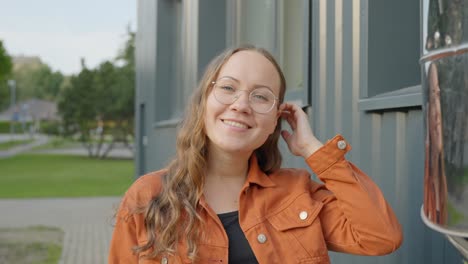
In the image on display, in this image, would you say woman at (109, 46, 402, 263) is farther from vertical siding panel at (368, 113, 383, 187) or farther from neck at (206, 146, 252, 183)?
vertical siding panel at (368, 113, 383, 187)

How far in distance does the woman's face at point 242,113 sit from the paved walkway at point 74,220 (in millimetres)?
5737

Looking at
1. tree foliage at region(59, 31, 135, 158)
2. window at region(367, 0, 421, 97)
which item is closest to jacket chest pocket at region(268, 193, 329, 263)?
window at region(367, 0, 421, 97)

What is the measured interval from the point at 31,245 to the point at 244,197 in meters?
8.02

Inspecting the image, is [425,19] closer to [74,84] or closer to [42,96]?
[74,84]

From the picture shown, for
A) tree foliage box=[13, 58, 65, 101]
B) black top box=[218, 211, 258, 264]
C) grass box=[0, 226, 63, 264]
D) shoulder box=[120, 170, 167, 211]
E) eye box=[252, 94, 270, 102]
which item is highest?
tree foliage box=[13, 58, 65, 101]

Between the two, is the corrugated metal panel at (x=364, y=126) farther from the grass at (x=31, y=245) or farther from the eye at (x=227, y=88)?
the grass at (x=31, y=245)

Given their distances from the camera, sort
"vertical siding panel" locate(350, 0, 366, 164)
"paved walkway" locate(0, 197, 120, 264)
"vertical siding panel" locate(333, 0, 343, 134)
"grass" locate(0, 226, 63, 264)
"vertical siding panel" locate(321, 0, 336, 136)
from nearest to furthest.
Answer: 1. "vertical siding panel" locate(350, 0, 366, 164)
2. "vertical siding panel" locate(333, 0, 343, 134)
3. "vertical siding panel" locate(321, 0, 336, 136)
4. "grass" locate(0, 226, 63, 264)
5. "paved walkway" locate(0, 197, 120, 264)

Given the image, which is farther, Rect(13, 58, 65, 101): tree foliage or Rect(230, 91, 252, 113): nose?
Rect(13, 58, 65, 101): tree foliage

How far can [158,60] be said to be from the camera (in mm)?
10039

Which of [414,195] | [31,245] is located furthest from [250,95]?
[31,245]

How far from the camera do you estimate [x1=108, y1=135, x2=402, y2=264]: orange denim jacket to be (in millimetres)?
1789

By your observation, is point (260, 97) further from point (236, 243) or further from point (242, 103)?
point (236, 243)

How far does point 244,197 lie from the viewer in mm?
1959

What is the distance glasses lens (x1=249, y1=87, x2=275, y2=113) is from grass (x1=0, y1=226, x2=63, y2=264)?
Result: 6842mm
